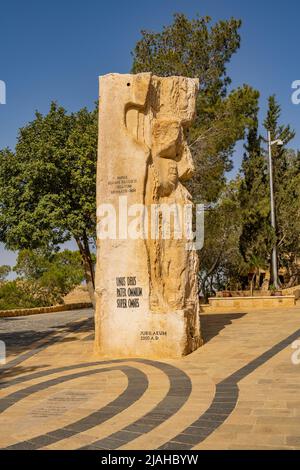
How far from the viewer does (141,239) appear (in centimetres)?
1111

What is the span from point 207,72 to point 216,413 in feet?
58.4

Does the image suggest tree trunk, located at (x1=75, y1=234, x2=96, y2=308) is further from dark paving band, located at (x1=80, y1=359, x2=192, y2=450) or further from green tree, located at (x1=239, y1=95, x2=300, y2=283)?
green tree, located at (x1=239, y1=95, x2=300, y2=283)

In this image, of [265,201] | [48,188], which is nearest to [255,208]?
[265,201]

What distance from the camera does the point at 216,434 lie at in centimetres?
548

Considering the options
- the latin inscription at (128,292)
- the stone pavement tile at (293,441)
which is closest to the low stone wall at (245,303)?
the latin inscription at (128,292)

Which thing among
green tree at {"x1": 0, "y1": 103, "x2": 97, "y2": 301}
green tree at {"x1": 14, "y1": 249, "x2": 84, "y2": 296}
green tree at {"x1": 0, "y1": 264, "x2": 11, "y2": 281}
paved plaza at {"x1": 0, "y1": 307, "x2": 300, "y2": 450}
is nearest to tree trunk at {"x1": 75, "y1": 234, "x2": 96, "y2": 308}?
green tree at {"x1": 0, "y1": 103, "x2": 97, "y2": 301}

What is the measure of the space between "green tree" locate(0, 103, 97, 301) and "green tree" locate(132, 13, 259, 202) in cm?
625

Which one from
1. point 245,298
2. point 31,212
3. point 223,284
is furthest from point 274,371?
point 223,284

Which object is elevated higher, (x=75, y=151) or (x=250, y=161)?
(x=250, y=161)

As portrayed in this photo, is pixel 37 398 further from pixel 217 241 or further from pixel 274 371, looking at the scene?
pixel 217 241

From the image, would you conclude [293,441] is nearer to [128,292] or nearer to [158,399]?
[158,399]
